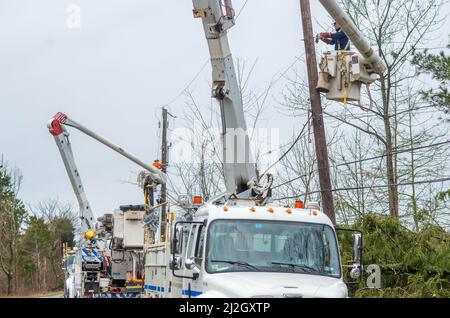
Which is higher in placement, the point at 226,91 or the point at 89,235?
the point at 226,91

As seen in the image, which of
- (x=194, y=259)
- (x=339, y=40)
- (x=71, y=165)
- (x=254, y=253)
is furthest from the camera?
(x=71, y=165)

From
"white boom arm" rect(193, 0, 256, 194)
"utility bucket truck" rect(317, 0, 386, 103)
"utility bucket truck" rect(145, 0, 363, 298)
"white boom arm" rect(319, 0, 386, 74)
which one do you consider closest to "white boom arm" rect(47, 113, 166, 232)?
"utility bucket truck" rect(317, 0, 386, 103)

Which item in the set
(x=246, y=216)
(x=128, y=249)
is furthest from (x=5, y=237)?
(x=246, y=216)

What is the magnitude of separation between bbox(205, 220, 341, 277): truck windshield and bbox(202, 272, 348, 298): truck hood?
159 millimetres

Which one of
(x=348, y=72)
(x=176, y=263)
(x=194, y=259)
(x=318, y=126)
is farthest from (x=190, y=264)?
(x=318, y=126)

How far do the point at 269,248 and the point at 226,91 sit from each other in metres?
4.80

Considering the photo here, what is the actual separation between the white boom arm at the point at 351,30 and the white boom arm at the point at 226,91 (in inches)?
101

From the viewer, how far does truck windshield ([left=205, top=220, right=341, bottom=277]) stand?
12242mm

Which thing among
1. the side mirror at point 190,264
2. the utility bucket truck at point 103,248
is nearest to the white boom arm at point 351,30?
the side mirror at point 190,264

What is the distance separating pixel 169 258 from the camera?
14.1 m

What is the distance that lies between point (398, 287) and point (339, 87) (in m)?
4.31

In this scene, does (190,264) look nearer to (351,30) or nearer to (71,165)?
(351,30)

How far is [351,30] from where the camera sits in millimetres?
Answer: 14266

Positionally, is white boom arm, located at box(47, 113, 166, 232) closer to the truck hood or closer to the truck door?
the truck door
